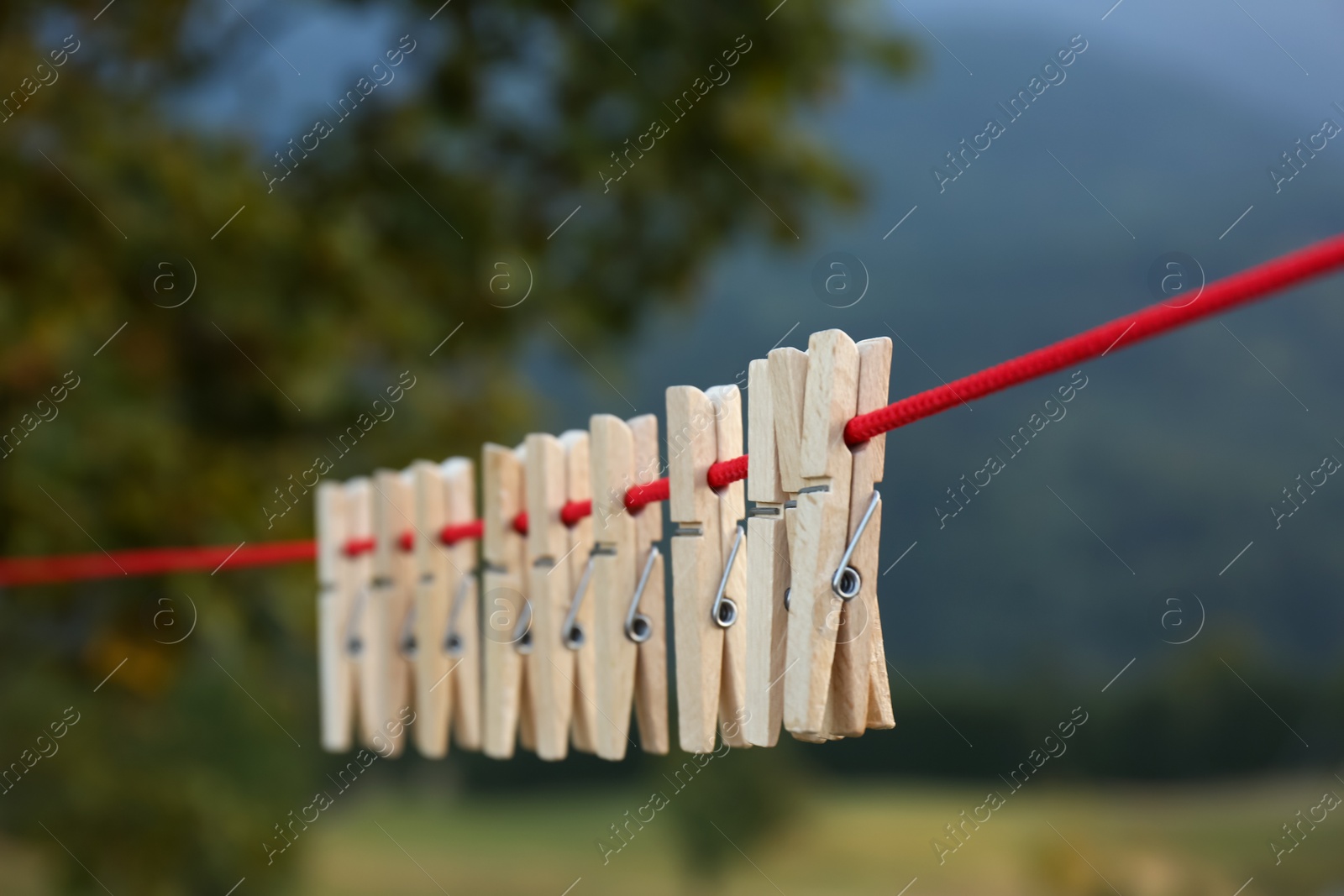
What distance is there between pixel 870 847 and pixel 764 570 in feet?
23.1

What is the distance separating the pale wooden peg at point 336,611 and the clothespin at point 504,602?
0.45m

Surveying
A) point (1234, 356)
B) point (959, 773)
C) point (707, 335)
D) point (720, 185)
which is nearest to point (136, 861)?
point (720, 185)

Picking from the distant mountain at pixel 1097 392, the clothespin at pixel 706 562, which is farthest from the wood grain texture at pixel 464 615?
the distant mountain at pixel 1097 392

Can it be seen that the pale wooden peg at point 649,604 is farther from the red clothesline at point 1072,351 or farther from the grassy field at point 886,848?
the grassy field at point 886,848

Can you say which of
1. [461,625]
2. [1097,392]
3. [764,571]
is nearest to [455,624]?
[461,625]

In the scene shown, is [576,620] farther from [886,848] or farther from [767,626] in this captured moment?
[886,848]

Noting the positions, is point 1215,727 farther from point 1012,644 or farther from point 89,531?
point 89,531

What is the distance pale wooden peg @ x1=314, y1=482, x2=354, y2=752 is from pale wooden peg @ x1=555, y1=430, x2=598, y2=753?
24.1 inches

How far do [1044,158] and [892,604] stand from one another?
4527 mm

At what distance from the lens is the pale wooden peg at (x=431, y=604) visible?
175cm

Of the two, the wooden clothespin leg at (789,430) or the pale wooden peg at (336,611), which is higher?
the wooden clothespin leg at (789,430)

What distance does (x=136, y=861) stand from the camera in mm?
4293

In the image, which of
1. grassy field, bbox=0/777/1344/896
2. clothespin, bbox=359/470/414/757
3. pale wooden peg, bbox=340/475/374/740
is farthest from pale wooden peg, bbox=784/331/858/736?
grassy field, bbox=0/777/1344/896

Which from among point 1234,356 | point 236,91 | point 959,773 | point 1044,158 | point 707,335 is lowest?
point 959,773
